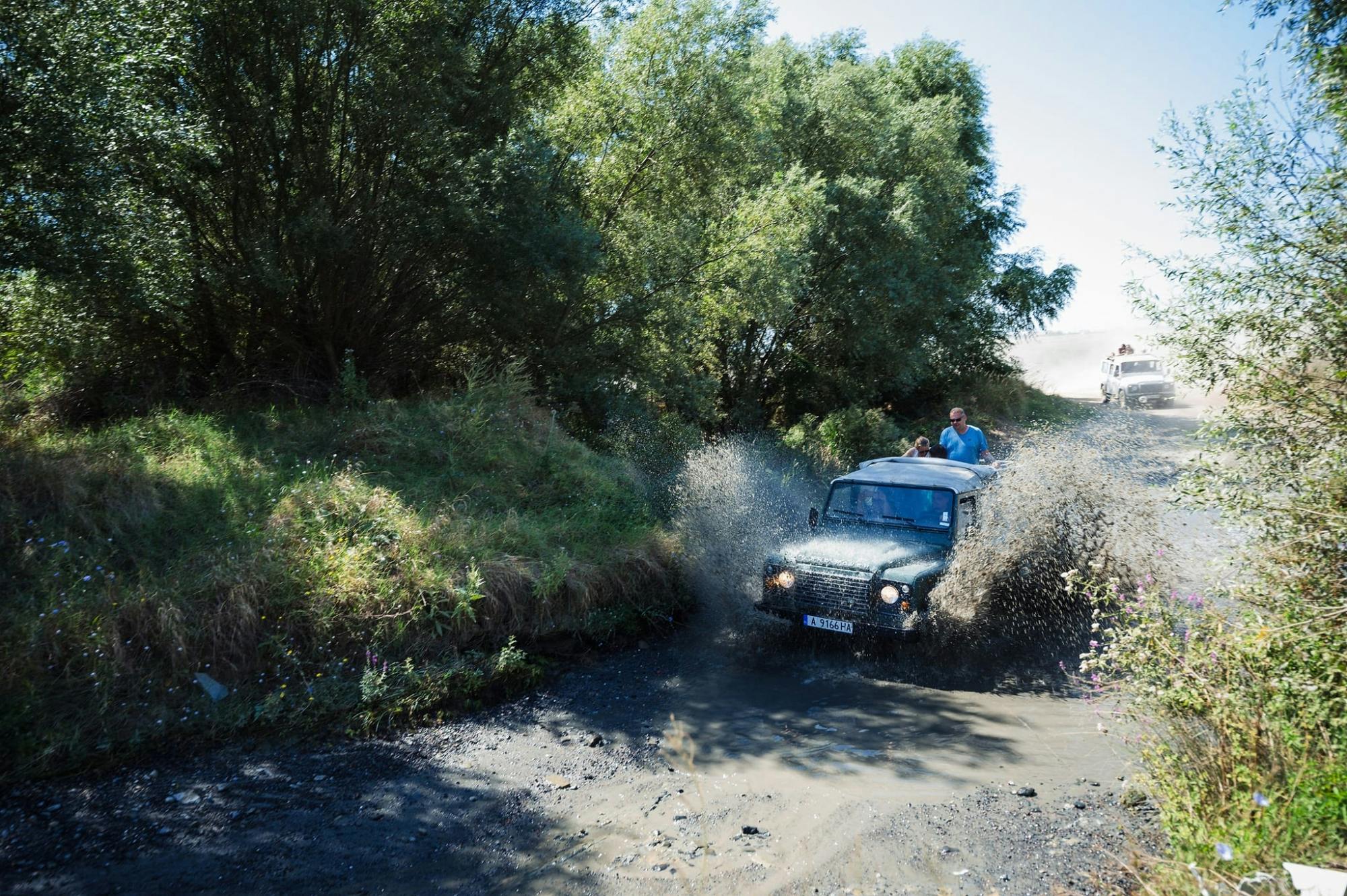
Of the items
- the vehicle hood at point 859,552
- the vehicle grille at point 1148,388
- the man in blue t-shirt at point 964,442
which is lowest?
the vehicle hood at point 859,552

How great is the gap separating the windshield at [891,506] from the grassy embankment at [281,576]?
2.06 metres

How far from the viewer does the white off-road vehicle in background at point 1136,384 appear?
28.6 m

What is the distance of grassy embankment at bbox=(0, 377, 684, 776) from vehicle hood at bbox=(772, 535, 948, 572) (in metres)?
1.82

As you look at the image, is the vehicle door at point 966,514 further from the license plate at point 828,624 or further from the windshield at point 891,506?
the license plate at point 828,624

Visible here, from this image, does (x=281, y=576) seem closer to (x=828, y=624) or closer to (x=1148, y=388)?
(x=828, y=624)

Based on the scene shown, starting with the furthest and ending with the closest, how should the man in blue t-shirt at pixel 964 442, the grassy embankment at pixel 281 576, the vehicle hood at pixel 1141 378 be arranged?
the vehicle hood at pixel 1141 378, the man in blue t-shirt at pixel 964 442, the grassy embankment at pixel 281 576

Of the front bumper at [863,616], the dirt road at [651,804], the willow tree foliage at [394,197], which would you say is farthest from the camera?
the willow tree foliage at [394,197]

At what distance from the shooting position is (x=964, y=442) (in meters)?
11.7

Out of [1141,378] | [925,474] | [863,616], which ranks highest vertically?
[1141,378]

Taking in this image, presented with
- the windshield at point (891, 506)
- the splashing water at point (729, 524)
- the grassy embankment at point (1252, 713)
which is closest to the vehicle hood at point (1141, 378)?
the splashing water at point (729, 524)

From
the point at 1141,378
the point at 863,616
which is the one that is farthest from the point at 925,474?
the point at 1141,378

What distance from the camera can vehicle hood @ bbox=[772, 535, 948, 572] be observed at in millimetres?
8016

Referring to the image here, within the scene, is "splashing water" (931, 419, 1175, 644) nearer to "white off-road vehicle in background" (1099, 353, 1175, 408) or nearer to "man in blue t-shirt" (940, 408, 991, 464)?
"man in blue t-shirt" (940, 408, 991, 464)

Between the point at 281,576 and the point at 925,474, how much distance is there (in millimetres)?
6555
